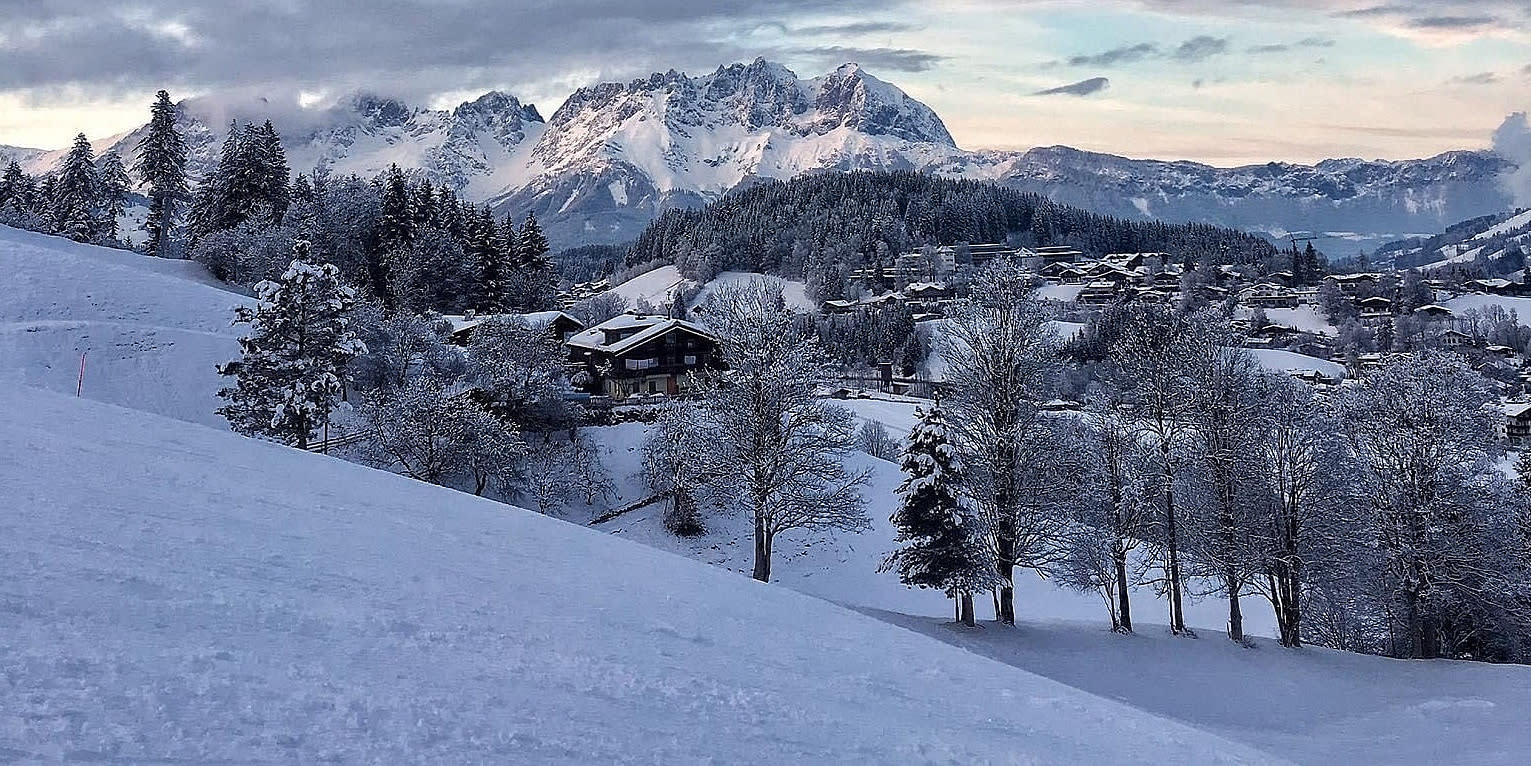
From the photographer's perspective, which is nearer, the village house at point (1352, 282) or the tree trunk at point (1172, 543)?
the tree trunk at point (1172, 543)

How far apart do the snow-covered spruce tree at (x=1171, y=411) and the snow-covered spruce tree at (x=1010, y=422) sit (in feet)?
10.1

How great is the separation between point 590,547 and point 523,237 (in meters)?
79.3

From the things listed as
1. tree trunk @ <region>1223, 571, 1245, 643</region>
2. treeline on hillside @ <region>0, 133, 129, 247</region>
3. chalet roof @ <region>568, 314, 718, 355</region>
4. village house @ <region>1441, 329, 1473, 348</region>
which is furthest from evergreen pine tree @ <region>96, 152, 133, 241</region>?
village house @ <region>1441, 329, 1473, 348</region>

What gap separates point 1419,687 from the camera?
74.5 ft

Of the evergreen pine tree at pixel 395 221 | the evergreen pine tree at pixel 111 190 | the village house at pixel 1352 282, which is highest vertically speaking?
the evergreen pine tree at pixel 111 190

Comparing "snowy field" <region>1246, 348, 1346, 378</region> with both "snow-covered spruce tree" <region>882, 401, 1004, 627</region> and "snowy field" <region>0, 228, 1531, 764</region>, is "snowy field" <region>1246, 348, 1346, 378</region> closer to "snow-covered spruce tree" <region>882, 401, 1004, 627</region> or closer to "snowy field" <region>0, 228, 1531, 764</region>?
"snow-covered spruce tree" <region>882, 401, 1004, 627</region>

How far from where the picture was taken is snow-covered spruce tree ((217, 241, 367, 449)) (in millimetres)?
35375

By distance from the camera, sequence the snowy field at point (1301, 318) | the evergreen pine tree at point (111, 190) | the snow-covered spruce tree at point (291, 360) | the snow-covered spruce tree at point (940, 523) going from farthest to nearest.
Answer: the snowy field at point (1301, 318) < the evergreen pine tree at point (111, 190) < the snow-covered spruce tree at point (291, 360) < the snow-covered spruce tree at point (940, 523)

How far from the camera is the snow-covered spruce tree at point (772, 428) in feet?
97.7

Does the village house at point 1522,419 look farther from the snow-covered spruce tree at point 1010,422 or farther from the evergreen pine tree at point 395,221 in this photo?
the evergreen pine tree at point 395,221

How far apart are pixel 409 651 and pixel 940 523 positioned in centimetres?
1899

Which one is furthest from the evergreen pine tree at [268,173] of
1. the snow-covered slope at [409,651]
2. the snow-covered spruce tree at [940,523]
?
the snow-covered slope at [409,651]

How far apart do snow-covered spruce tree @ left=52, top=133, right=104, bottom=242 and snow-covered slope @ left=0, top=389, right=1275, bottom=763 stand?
77.1 m

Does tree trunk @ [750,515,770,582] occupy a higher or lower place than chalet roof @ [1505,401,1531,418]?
higher
